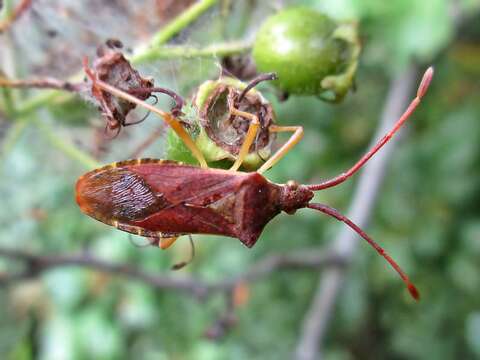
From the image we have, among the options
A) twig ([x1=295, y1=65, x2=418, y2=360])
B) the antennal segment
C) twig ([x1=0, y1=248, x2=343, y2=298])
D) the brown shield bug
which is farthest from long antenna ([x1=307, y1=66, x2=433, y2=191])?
twig ([x1=295, y1=65, x2=418, y2=360])

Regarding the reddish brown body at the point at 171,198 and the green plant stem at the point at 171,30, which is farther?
the green plant stem at the point at 171,30

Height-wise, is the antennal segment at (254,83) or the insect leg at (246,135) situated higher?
the antennal segment at (254,83)

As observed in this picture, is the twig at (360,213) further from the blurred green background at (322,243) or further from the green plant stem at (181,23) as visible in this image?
the green plant stem at (181,23)

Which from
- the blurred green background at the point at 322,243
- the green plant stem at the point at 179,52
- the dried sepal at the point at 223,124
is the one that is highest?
the green plant stem at the point at 179,52

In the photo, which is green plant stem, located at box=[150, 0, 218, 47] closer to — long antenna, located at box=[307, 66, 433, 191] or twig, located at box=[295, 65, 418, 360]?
long antenna, located at box=[307, 66, 433, 191]

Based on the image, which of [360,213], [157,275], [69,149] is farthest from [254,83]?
[360,213]

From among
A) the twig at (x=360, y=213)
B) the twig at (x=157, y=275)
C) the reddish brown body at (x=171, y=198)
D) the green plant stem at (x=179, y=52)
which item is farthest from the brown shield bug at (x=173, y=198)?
the twig at (x=360, y=213)

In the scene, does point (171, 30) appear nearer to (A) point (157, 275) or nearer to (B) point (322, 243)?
(A) point (157, 275)
